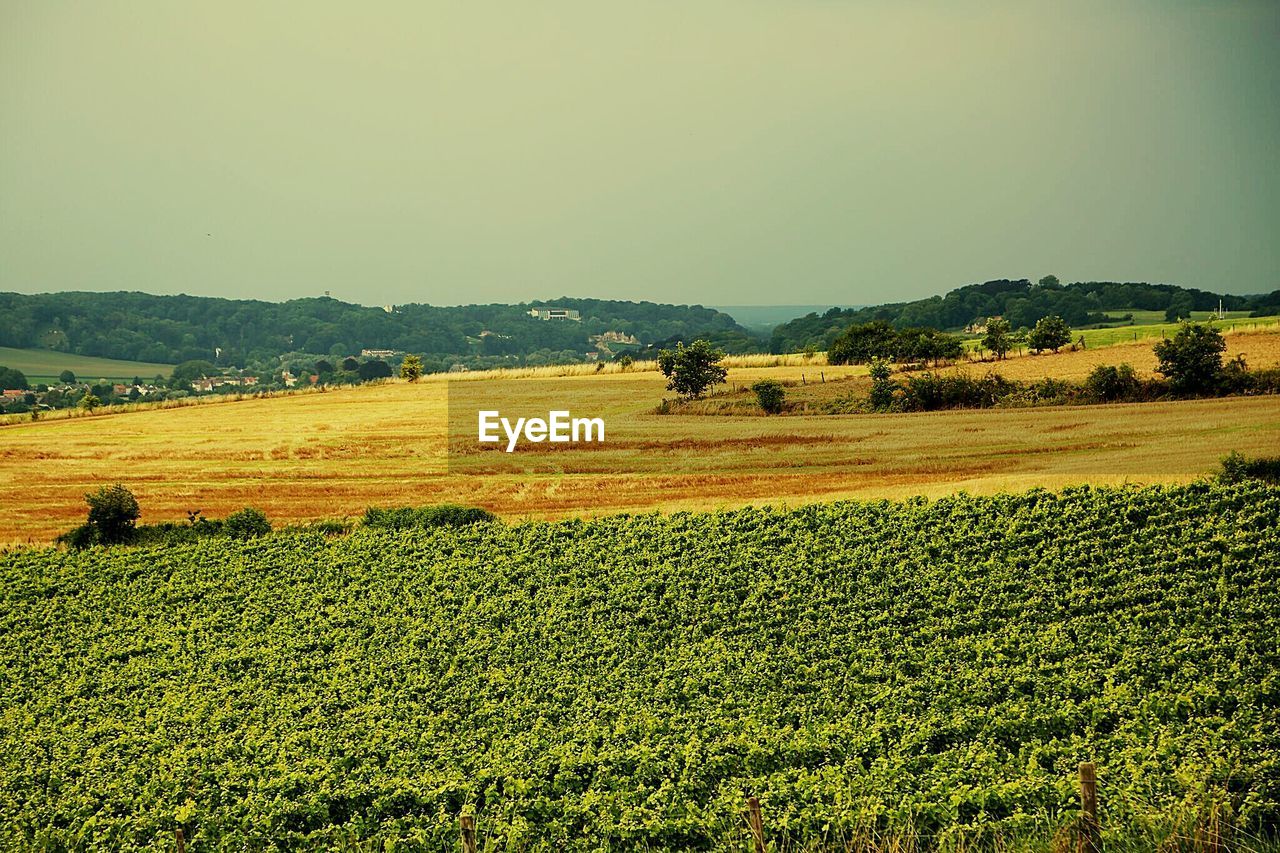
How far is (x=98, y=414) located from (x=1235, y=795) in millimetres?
47821

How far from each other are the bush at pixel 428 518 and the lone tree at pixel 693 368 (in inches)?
634

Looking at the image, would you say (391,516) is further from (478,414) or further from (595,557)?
(478,414)

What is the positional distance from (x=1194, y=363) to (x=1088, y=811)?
95.6 feet

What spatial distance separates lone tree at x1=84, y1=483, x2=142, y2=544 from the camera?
1016 inches

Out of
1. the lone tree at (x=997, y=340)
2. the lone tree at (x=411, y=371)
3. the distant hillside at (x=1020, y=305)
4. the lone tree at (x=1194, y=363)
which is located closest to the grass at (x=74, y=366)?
the lone tree at (x=411, y=371)

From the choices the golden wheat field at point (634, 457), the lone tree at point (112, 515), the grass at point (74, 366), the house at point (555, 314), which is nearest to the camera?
the lone tree at point (112, 515)

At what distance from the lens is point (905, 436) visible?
33125mm

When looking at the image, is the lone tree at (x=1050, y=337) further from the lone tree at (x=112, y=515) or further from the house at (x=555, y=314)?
the house at (x=555, y=314)

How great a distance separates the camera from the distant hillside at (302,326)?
9131 centimetres

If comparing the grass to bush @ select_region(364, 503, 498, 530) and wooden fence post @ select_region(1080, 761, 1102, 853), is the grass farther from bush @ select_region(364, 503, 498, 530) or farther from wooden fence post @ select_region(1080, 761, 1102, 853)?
wooden fence post @ select_region(1080, 761, 1102, 853)

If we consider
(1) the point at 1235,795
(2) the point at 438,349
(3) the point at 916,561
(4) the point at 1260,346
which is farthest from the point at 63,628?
(2) the point at 438,349

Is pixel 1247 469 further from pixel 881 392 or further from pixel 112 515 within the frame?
pixel 112 515

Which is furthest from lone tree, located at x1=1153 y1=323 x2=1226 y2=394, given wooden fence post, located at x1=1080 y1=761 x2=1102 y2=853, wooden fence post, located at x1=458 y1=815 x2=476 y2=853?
wooden fence post, located at x1=458 y1=815 x2=476 y2=853

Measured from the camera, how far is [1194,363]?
3391cm
